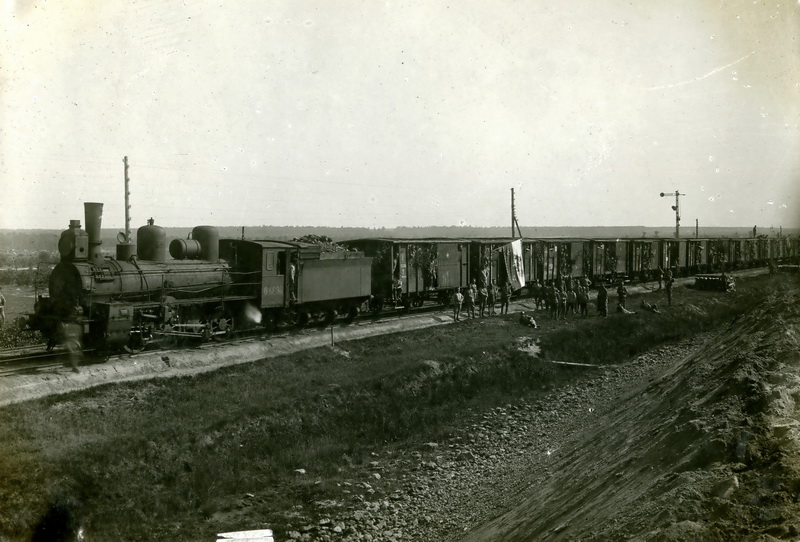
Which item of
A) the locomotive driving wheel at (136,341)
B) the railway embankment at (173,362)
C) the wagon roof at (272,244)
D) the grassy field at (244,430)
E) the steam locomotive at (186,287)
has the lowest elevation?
the grassy field at (244,430)

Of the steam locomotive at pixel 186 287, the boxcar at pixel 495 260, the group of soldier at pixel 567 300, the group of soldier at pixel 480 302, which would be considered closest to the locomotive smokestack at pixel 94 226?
the steam locomotive at pixel 186 287

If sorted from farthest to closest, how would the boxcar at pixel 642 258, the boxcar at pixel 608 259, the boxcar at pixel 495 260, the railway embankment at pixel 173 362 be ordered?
1. the boxcar at pixel 642 258
2. the boxcar at pixel 608 259
3. the boxcar at pixel 495 260
4. the railway embankment at pixel 173 362

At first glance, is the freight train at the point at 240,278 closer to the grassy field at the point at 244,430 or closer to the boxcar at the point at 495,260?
the boxcar at the point at 495,260

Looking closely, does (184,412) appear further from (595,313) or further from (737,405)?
(595,313)

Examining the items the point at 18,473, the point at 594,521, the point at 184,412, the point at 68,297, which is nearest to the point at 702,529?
the point at 594,521

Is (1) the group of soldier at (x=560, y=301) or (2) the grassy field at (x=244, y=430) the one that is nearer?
(2) the grassy field at (x=244, y=430)

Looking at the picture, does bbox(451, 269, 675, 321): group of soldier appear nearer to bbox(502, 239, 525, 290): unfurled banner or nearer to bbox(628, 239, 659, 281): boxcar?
bbox(502, 239, 525, 290): unfurled banner

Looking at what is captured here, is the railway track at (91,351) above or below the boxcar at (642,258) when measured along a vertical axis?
below

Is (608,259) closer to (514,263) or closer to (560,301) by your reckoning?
(514,263)

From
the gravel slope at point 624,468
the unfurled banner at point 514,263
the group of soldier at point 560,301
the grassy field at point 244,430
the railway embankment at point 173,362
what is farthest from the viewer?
the unfurled banner at point 514,263
